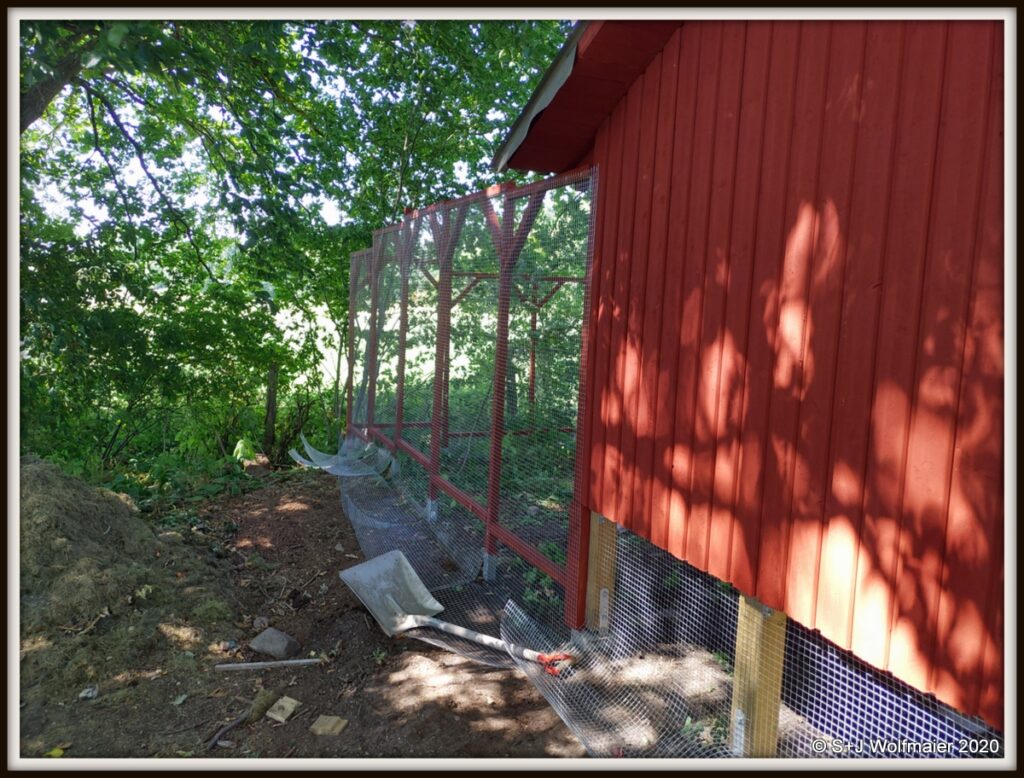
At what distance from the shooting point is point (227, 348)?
842cm

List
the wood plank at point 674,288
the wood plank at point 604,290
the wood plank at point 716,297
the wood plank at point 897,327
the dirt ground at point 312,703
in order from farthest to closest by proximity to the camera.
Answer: the wood plank at point 604,290 < the dirt ground at point 312,703 < the wood plank at point 674,288 < the wood plank at point 716,297 < the wood plank at point 897,327

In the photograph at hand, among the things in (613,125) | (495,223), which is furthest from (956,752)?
(495,223)

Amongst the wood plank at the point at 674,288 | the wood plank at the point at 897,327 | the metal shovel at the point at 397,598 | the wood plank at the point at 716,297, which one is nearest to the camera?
the wood plank at the point at 897,327

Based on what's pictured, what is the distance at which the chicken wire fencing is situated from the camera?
2.83 m

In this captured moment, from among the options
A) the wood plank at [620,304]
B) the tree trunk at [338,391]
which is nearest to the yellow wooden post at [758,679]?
the wood plank at [620,304]

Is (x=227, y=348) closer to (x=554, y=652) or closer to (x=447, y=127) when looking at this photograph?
(x=447, y=127)

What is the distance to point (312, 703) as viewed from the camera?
3605 mm

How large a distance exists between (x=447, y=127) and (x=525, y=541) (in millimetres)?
7262

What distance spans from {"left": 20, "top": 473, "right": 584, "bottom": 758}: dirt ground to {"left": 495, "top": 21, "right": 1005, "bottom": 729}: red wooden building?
47.9 inches

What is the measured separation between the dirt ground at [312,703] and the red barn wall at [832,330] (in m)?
1.24

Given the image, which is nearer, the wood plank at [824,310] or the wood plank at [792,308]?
the wood plank at [824,310]

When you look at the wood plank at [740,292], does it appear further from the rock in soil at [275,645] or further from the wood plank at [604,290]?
the rock in soil at [275,645]

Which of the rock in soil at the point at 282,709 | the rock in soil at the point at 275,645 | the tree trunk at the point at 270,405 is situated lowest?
the rock in soil at the point at 282,709

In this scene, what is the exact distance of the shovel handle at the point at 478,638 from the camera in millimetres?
3783
